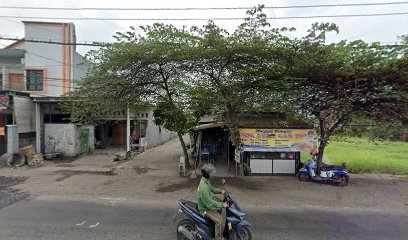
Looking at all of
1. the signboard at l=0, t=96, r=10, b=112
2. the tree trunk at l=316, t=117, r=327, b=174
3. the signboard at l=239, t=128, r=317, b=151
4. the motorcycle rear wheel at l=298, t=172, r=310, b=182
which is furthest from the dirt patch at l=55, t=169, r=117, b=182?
the tree trunk at l=316, t=117, r=327, b=174

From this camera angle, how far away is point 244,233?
416 cm

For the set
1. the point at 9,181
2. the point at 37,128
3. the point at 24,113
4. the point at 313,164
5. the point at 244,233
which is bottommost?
the point at 9,181

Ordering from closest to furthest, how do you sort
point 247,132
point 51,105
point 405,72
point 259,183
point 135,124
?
point 405,72, point 259,183, point 247,132, point 51,105, point 135,124

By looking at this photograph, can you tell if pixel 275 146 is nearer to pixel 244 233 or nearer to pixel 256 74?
pixel 256 74

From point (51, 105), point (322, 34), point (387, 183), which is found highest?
point (322, 34)

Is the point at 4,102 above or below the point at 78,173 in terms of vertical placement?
above

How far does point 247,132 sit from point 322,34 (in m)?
4.55

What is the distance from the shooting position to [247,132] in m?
9.80

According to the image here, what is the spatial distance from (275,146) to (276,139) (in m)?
0.30

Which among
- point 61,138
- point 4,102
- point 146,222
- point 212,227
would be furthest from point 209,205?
point 61,138

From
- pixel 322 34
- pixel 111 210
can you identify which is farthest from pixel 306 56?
pixel 111 210

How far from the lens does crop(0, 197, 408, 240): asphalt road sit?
4.68 m

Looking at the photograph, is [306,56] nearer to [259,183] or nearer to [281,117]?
[281,117]

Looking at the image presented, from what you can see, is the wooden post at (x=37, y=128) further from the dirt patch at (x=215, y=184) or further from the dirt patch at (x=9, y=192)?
the dirt patch at (x=215, y=184)
